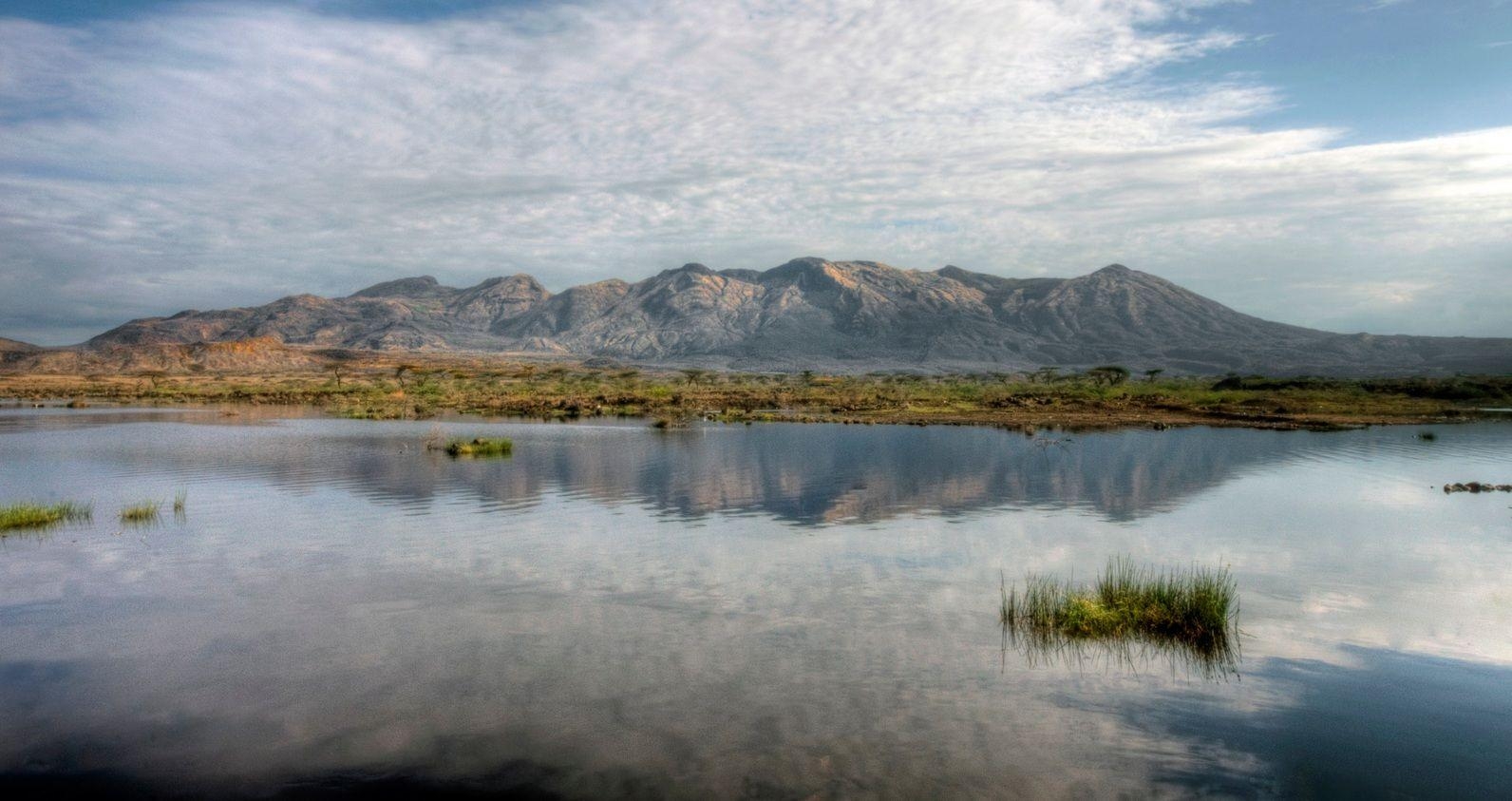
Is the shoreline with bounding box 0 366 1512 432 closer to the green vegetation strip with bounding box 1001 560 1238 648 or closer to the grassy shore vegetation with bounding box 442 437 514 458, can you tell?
the grassy shore vegetation with bounding box 442 437 514 458

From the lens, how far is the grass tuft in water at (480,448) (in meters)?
36.2

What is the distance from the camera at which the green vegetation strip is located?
1313 centimetres

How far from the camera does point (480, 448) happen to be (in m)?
36.8

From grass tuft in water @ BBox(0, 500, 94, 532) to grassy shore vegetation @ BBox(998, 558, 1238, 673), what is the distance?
68.5 feet

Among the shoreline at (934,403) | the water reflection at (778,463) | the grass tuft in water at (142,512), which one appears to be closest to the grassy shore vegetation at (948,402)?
the shoreline at (934,403)

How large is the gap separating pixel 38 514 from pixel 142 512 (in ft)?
6.62

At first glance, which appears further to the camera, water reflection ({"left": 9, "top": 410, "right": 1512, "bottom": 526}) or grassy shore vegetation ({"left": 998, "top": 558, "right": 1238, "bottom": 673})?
water reflection ({"left": 9, "top": 410, "right": 1512, "bottom": 526})

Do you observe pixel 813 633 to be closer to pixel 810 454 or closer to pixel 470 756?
pixel 470 756

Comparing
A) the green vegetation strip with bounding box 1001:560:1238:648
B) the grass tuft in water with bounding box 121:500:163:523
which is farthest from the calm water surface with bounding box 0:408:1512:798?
the green vegetation strip with bounding box 1001:560:1238:648

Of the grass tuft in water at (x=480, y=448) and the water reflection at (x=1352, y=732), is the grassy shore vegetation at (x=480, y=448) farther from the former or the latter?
the water reflection at (x=1352, y=732)

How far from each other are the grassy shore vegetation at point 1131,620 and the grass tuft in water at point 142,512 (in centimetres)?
1931

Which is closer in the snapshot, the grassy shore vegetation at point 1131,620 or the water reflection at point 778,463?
the grassy shore vegetation at point 1131,620

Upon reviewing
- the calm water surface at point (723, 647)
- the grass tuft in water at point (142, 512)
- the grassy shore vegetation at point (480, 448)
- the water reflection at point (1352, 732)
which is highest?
the grassy shore vegetation at point (480, 448)

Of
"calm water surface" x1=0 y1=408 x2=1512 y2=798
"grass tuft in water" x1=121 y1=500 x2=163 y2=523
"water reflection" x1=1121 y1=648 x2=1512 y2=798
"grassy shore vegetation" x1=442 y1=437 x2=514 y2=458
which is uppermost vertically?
"grassy shore vegetation" x1=442 y1=437 x2=514 y2=458
